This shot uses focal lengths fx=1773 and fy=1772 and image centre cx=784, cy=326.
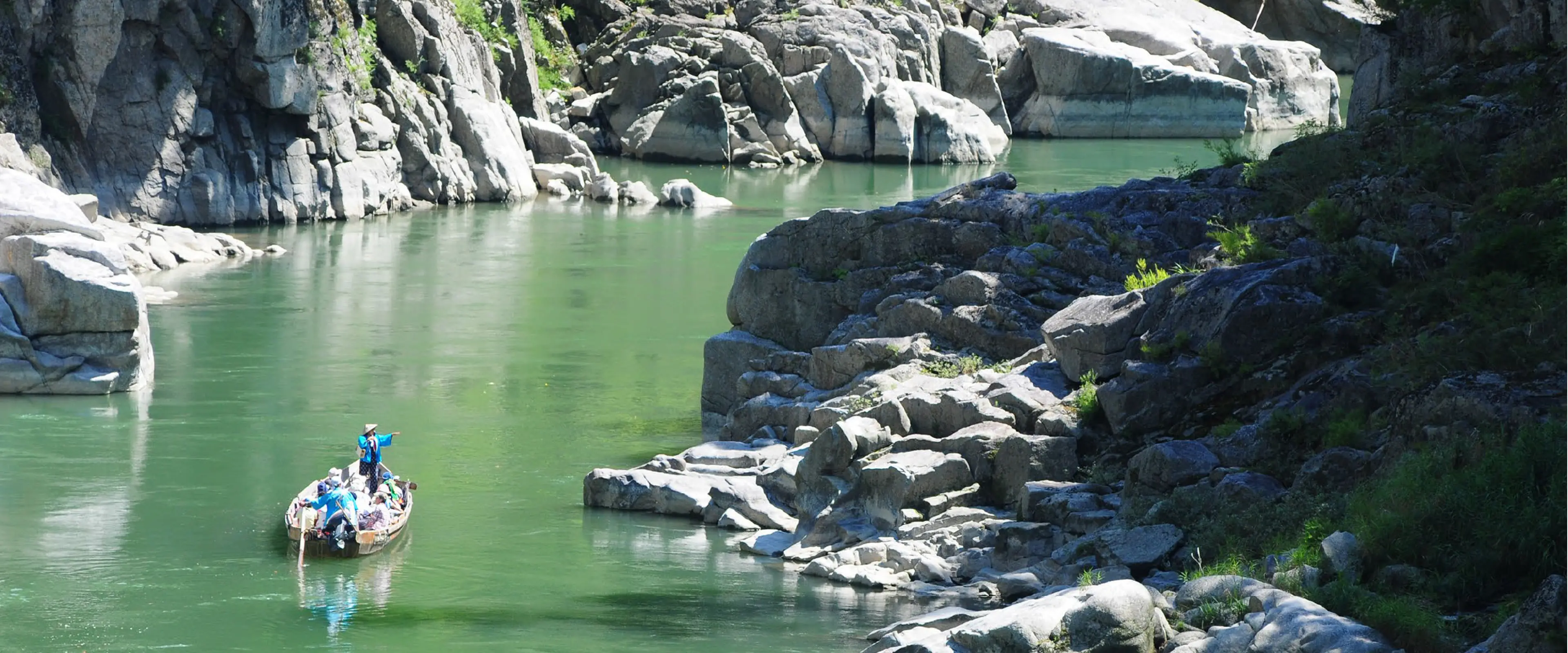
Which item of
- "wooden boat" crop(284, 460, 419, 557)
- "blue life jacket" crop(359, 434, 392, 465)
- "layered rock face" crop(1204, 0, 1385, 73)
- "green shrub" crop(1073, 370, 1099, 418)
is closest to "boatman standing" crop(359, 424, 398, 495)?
"blue life jacket" crop(359, 434, 392, 465)

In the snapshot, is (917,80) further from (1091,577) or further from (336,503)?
(1091,577)

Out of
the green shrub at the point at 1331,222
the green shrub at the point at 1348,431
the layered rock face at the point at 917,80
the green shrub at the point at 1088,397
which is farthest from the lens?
the layered rock face at the point at 917,80

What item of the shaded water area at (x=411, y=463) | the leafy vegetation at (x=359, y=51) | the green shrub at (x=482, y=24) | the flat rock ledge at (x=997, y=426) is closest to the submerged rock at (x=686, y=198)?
the shaded water area at (x=411, y=463)

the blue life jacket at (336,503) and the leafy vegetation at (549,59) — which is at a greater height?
the leafy vegetation at (549,59)

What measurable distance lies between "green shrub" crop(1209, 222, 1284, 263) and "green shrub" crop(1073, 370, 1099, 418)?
2.72 m

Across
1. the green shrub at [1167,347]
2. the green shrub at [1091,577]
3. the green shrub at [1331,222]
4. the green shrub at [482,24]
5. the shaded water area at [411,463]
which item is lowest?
the shaded water area at [411,463]

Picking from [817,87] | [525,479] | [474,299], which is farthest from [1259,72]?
[525,479]

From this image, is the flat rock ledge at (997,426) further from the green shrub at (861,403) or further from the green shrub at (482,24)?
the green shrub at (482,24)

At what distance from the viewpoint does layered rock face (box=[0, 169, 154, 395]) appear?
30219 mm

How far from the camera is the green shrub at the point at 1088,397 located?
836 inches

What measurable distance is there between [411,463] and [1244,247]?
40.7 ft

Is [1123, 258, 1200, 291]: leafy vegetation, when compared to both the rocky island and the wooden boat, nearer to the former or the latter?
the rocky island

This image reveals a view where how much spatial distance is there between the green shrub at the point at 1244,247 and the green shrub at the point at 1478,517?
7.67 meters

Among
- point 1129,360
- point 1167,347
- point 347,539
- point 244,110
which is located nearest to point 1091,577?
point 1167,347
